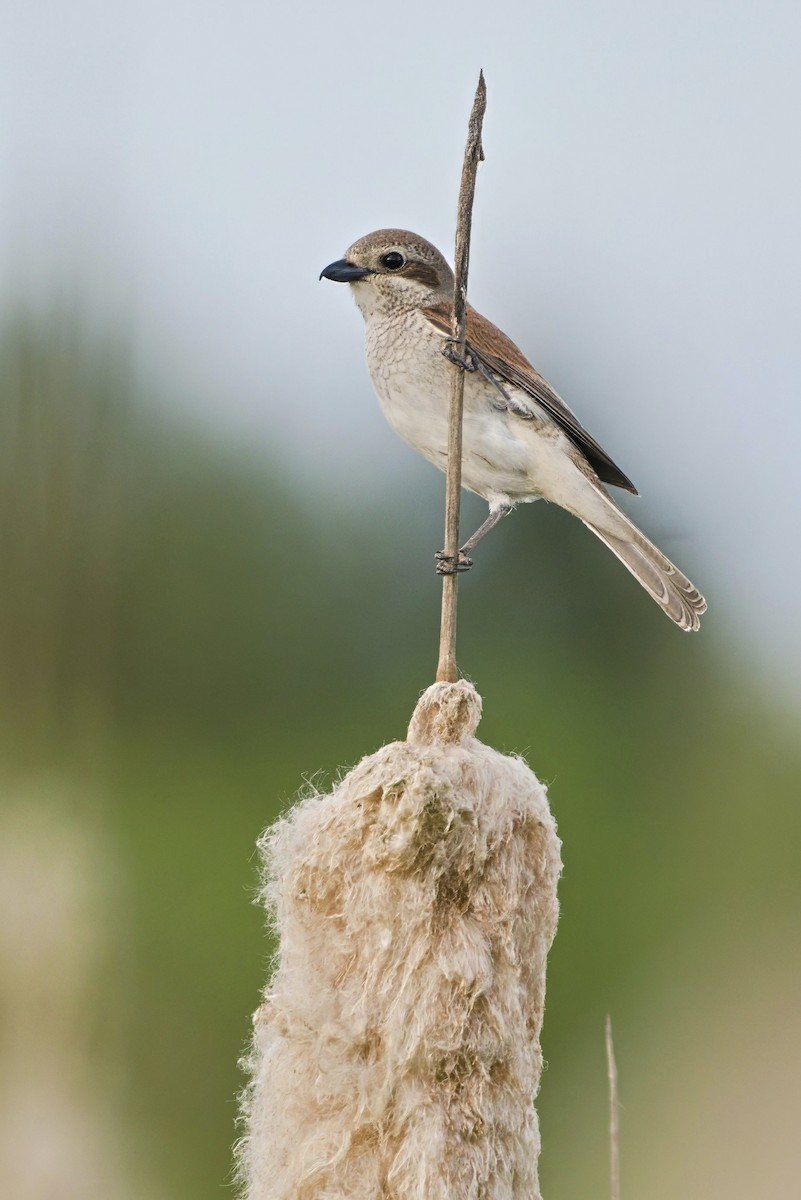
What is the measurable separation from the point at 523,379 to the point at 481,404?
11 centimetres

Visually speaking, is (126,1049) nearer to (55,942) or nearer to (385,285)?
(55,942)

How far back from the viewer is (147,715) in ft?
17.5

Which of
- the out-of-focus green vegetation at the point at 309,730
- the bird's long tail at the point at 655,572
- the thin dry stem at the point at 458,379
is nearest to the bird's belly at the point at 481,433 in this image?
the bird's long tail at the point at 655,572

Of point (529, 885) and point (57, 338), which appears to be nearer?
point (529, 885)

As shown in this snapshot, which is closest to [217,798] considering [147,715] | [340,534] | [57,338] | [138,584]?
[147,715]

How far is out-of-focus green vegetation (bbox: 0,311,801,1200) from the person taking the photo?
1.89 m

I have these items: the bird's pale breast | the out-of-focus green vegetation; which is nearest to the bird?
the bird's pale breast

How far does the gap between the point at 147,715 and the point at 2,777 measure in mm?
3402

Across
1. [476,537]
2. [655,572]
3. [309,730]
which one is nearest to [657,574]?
[655,572]

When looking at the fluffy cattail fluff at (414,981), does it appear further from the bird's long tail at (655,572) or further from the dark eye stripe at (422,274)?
the dark eye stripe at (422,274)

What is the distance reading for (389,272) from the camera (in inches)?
109

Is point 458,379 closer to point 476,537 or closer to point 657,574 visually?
point 476,537

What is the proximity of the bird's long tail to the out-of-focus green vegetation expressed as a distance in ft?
0.99

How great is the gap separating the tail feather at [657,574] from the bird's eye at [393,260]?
2.38 ft
